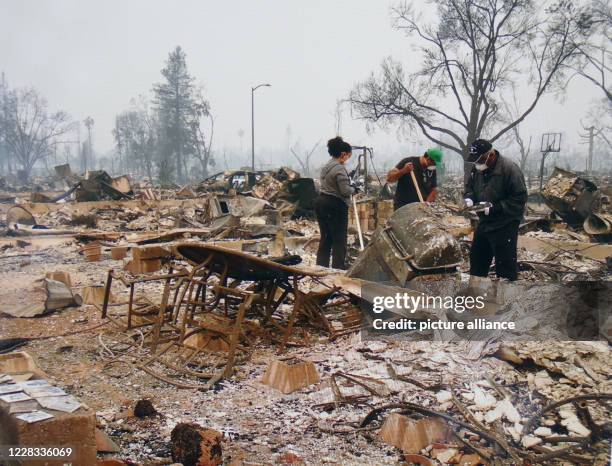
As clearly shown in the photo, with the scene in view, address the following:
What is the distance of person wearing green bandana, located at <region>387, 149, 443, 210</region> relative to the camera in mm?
6289

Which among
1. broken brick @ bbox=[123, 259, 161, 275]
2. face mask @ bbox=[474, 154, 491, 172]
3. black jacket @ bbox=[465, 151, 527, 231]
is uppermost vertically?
face mask @ bbox=[474, 154, 491, 172]

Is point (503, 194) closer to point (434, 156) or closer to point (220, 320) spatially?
point (434, 156)

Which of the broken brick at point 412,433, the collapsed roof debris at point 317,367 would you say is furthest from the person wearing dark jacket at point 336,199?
the broken brick at point 412,433

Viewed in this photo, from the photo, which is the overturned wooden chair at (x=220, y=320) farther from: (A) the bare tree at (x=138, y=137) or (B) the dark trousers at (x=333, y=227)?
(A) the bare tree at (x=138, y=137)

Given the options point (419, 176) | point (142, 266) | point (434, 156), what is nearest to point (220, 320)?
point (419, 176)

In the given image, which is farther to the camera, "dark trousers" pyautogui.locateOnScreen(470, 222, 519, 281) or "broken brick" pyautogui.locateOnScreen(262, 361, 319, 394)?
"dark trousers" pyautogui.locateOnScreen(470, 222, 519, 281)

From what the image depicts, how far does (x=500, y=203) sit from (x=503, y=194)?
12 centimetres

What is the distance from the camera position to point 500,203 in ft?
17.0

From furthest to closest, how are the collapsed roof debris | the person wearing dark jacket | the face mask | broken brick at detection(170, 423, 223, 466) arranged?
the person wearing dark jacket
the face mask
the collapsed roof debris
broken brick at detection(170, 423, 223, 466)

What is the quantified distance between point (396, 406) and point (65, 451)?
6.11ft

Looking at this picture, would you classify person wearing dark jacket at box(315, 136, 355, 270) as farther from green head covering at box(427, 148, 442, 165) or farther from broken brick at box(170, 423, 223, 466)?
broken brick at box(170, 423, 223, 466)

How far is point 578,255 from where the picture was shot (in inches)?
360

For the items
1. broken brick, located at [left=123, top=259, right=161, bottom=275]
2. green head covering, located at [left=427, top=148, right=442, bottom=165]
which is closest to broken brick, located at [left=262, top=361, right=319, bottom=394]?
green head covering, located at [left=427, top=148, right=442, bottom=165]

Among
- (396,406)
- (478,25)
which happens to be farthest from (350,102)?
(396,406)
